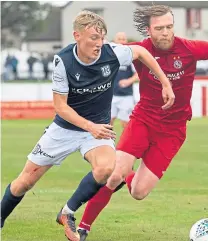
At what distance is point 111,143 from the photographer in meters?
8.21

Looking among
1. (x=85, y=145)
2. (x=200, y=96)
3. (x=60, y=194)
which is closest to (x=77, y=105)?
(x=85, y=145)

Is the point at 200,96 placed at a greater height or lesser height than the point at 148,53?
lesser

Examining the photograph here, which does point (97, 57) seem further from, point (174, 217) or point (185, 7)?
point (185, 7)

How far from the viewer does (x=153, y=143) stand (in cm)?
920

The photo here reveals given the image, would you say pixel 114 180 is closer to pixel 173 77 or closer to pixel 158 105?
pixel 158 105

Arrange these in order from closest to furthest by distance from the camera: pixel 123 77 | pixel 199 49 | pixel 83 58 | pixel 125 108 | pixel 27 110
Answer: pixel 83 58 < pixel 199 49 < pixel 125 108 < pixel 123 77 < pixel 27 110

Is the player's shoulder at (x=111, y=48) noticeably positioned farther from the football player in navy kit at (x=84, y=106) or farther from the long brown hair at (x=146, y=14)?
the long brown hair at (x=146, y=14)

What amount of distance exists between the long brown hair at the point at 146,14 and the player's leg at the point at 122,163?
3.35 ft

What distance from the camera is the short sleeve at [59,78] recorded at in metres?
7.91

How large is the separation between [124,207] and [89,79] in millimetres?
2957

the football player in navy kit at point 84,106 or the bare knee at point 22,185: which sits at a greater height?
the football player in navy kit at point 84,106

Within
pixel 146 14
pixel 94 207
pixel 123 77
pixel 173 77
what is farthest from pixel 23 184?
pixel 123 77

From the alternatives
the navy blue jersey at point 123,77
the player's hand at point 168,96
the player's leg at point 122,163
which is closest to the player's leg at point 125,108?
A: the navy blue jersey at point 123,77

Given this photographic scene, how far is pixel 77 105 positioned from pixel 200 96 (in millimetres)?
21476
